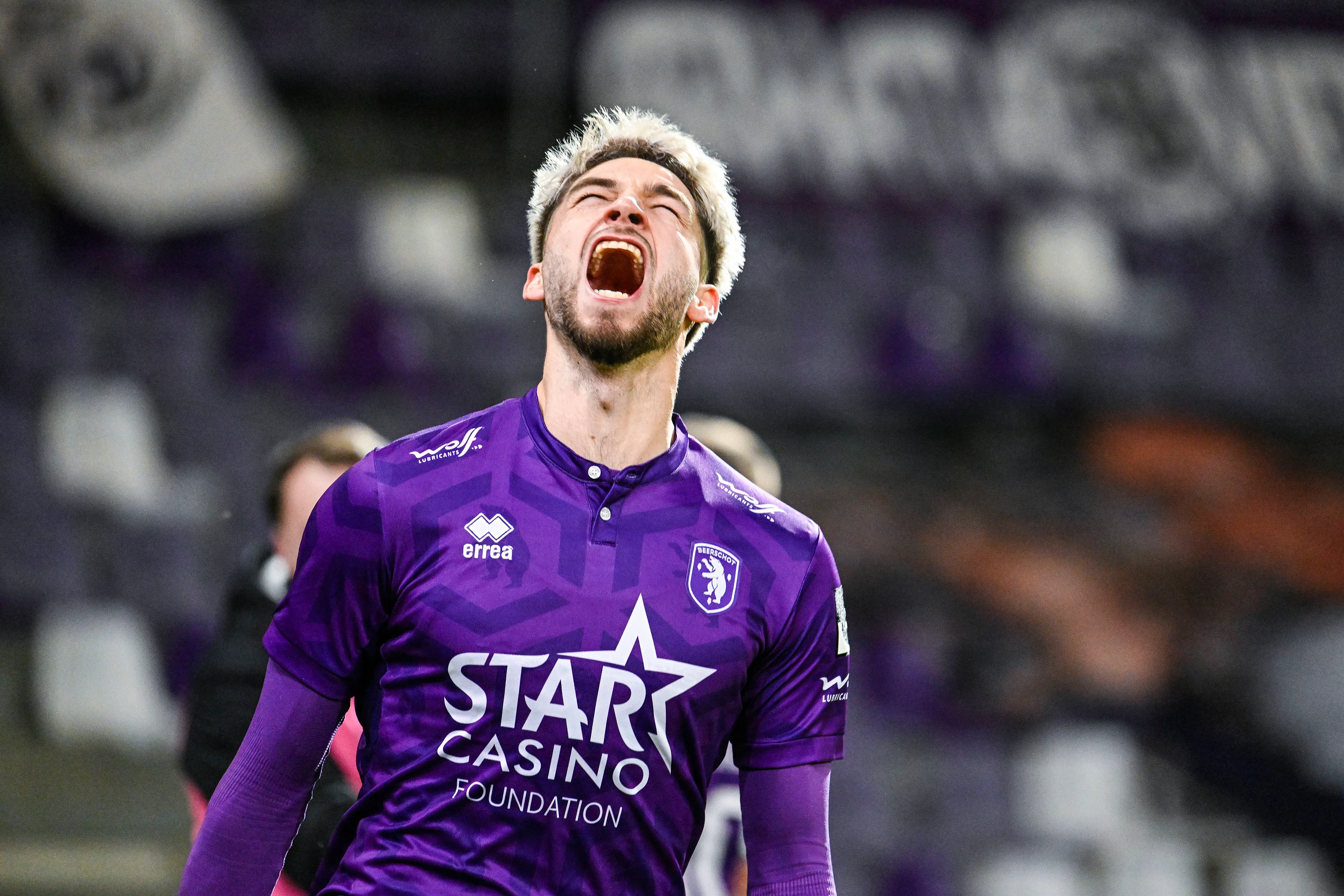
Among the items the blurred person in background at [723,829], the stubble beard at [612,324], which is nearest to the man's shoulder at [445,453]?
the stubble beard at [612,324]

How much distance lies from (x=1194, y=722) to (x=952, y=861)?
2829mm

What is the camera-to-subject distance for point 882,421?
10.6 m

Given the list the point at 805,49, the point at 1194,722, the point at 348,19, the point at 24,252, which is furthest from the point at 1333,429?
the point at 24,252

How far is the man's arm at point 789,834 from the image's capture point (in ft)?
6.23

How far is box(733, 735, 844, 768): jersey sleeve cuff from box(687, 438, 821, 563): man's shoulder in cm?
25

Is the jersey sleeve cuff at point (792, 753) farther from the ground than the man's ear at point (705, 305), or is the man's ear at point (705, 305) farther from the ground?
the man's ear at point (705, 305)

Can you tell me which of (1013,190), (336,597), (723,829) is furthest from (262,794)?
(1013,190)

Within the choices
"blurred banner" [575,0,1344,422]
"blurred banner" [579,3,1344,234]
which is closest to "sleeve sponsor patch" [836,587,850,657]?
"blurred banner" [575,0,1344,422]

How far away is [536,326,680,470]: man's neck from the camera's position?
6.49ft

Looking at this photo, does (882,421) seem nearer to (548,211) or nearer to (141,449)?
(141,449)

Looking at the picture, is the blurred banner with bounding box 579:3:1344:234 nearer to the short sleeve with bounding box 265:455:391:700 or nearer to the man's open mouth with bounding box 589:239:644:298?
the man's open mouth with bounding box 589:239:644:298

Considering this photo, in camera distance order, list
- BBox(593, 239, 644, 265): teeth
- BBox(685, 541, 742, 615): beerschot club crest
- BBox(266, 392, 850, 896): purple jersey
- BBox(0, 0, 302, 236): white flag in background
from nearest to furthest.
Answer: BBox(266, 392, 850, 896): purple jersey, BBox(685, 541, 742, 615): beerschot club crest, BBox(593, 239, 644, 265): teeth, BBox(0, 0, 302, 236): white flag in background

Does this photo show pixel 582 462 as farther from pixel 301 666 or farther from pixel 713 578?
pixel 301 666

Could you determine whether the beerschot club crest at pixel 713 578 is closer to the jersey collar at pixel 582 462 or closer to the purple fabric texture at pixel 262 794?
A: the jersey collar at pixel 582 462
